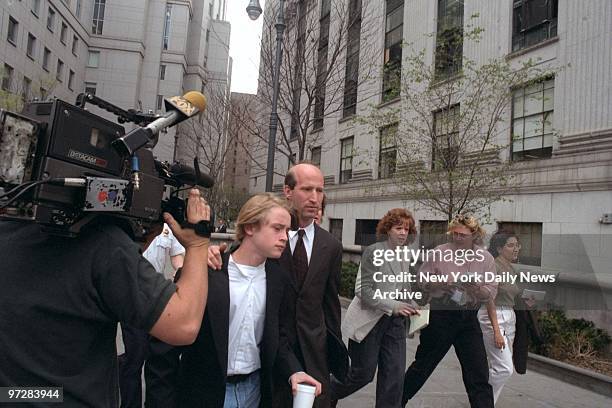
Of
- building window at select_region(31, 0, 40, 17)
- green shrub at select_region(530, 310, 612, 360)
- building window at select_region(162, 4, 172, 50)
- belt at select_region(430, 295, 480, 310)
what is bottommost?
green shrub at select_region(530, 310, 612, 360)

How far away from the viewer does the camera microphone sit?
5.13 ft

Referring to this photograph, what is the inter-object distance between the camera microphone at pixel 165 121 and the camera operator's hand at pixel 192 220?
0.33 metres

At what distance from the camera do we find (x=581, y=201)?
10438 mm

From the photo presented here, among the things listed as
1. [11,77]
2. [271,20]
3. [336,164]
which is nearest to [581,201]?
[271,20]

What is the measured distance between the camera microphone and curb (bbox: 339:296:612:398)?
20.5 ft

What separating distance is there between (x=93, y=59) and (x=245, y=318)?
50034mm

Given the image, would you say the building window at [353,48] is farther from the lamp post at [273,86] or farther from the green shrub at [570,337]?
the green shrub at [570,337]

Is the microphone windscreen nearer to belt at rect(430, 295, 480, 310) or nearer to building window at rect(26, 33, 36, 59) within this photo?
belt at rect(430, 295, 480, 310)

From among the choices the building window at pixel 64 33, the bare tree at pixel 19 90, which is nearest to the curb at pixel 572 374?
the bare tree at pixel 19 90

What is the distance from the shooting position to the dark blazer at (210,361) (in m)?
2.46

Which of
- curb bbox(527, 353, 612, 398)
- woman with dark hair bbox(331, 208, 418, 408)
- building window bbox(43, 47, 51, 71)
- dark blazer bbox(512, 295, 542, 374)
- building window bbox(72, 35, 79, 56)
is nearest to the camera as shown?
woman with dark hair bbox(331, 208, 418, 408)

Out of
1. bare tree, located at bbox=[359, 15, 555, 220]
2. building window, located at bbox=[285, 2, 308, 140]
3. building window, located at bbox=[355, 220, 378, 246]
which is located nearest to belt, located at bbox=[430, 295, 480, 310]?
bare tree, located at bbox=[359, 15, 555, 220]

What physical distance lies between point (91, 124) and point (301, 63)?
1116 cm

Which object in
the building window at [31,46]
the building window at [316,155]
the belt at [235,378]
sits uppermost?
the building window at [31,46]
